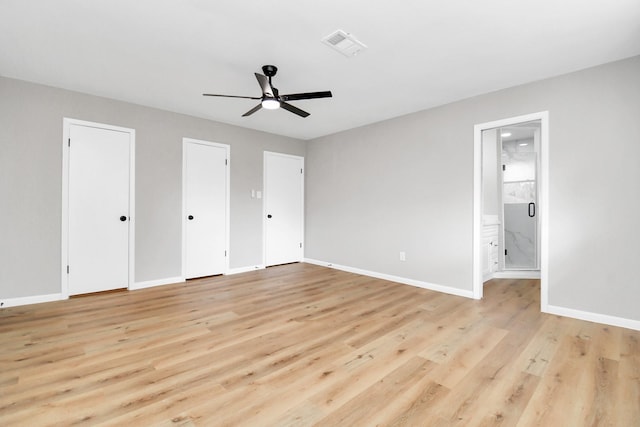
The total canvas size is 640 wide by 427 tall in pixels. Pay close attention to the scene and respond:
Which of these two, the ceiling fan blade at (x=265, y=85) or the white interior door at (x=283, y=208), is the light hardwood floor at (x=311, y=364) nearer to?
the white interior door at (x=283, y=208)

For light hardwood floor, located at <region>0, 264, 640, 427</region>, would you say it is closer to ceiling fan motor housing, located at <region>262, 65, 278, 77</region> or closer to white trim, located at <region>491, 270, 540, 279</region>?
white trim, located at <region>491, 270, 540, 279</region>

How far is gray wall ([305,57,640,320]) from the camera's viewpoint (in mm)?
2699

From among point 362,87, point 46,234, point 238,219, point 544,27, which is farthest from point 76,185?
point 544,27

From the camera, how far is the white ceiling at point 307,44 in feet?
6.82

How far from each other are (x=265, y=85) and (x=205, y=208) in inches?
104

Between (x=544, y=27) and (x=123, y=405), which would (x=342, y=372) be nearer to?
(x=123, y=405)

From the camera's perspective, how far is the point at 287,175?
5.72 m

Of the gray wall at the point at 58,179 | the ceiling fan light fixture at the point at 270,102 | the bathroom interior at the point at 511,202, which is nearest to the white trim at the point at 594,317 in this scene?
the bathroom interior at the point at 511,202

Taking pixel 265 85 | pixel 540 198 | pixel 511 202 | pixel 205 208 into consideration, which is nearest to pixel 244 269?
pixel 205 208

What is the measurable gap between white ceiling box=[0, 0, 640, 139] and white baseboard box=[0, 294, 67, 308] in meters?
2.52

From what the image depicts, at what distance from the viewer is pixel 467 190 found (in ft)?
12.0

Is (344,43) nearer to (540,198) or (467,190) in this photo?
(467,190)

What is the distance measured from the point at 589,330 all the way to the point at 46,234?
587 centimetres

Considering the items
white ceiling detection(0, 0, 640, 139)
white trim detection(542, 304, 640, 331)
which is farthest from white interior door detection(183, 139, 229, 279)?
white trim detection(542, 304, 640, 331)
